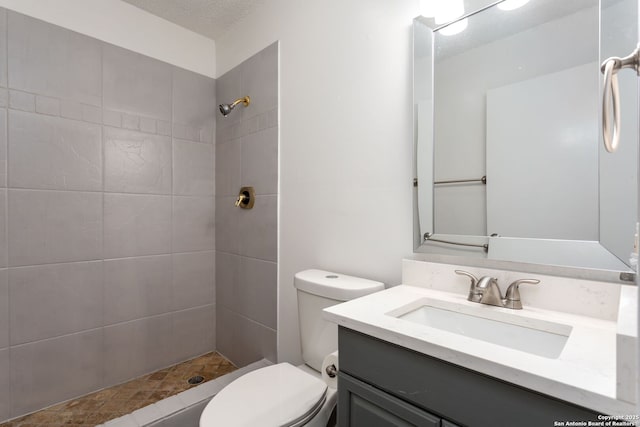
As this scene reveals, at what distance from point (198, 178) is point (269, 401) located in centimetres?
158

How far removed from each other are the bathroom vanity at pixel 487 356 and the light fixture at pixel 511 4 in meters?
0.85

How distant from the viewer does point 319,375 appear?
132cm

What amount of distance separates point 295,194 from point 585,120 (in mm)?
1216

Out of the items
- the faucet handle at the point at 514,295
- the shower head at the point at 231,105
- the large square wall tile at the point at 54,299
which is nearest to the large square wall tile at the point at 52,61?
the shower head at the point at 231,105

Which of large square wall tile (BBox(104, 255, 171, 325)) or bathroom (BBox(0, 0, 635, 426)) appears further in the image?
large square wall tile (BBox(104, 255, 171, 325))

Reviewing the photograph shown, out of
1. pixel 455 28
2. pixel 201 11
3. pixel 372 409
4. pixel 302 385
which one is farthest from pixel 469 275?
pixel 201 11

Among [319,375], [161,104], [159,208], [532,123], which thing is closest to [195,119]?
[161,104]

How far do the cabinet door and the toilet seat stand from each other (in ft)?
0.62

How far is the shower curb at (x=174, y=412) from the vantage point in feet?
4.52

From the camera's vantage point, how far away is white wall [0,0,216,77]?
1634mm

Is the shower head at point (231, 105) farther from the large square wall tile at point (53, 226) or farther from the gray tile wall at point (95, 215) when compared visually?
the large square wall tile at point (53, 226)

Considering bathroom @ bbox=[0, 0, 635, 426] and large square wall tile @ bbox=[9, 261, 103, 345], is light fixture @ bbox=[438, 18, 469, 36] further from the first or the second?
large square wall tile @ bbox=[9, 261, 103, 345]

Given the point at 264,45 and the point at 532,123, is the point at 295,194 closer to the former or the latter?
the point at 264,45

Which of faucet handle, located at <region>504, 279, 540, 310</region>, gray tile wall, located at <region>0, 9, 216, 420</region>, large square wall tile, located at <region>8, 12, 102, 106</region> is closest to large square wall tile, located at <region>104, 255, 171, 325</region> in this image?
gray tile wall, located at <region>0, 9, 216, 420</region>
